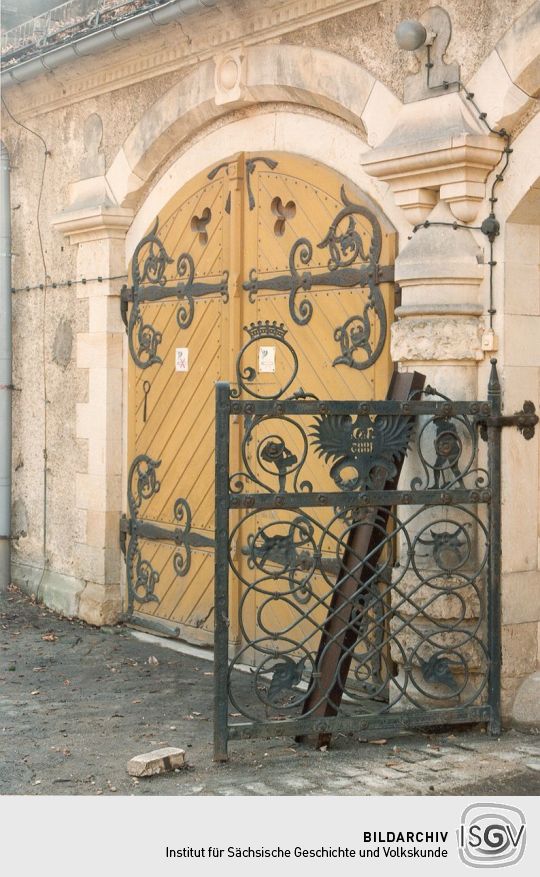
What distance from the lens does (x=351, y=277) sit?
23.5 ft

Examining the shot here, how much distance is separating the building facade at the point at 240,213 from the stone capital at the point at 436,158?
0.4 inches

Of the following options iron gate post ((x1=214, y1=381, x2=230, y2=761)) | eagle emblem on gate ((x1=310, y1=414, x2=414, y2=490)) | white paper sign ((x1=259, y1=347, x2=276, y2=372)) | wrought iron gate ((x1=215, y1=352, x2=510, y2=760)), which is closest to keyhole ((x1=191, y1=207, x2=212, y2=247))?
white paper sign ((x1=259, y1=347, x2=276, y2=372))

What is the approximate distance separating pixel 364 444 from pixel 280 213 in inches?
89.1

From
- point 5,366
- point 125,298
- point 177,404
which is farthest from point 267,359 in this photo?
point 5,366

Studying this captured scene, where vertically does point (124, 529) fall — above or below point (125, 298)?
below

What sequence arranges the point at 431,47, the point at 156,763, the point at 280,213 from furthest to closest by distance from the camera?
1. the point at 280,213
2. the point at 431,47
3. the point at 156,763

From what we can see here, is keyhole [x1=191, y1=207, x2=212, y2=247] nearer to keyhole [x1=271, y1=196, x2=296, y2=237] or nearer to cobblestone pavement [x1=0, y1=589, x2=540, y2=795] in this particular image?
keyhole [x1=271, y1=196, x2=296, y2=237]

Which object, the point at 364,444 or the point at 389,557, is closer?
the point at 364,444

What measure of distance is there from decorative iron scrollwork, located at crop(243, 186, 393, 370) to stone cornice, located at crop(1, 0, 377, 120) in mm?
Answer: 1044

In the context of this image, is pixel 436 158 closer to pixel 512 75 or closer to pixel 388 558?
pixel 512 75

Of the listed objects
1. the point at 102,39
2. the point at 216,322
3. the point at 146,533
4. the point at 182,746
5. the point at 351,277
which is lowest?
the point at 182,746

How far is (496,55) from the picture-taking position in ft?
20.1

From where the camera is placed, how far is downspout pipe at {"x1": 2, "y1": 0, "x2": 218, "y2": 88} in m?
7.97
